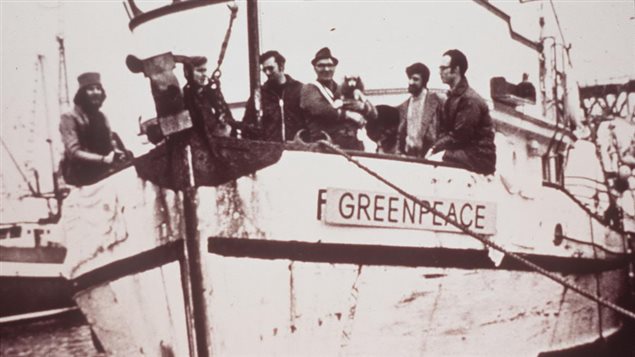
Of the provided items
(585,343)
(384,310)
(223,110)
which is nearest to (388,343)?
(384,310)

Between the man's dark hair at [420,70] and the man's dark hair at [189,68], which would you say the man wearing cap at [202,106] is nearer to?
the man's dark hair at [189,68]

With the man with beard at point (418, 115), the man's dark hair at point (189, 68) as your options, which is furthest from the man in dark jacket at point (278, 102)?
the man with beard at point (418, 115)

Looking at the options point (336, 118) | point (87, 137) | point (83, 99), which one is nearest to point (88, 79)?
point (83, 99)

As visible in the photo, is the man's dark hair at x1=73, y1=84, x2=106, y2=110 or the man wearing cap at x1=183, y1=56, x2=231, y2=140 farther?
the man's dark hair at x1=73, y1=84, x2=106, y2=110

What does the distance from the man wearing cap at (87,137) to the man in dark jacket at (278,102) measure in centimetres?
64

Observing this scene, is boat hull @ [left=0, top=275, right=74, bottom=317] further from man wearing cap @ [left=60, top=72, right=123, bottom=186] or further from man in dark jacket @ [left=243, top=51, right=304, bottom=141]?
man in dark jacket @ [left=243, top=51, right=304, bottom=141]

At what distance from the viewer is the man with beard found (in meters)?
3.09

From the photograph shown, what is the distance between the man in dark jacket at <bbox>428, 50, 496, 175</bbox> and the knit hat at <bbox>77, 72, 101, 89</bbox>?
1415 millimetres

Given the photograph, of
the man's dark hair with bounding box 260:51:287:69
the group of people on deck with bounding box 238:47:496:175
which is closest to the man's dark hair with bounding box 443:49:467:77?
the group of people on deck with bounding box 238:47:496:175

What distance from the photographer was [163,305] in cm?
252

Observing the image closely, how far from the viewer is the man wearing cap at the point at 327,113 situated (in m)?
2.80

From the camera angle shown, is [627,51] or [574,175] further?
[574,175]

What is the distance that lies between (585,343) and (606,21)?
155cm

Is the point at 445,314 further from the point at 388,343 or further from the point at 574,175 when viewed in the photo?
the point at 574,175
